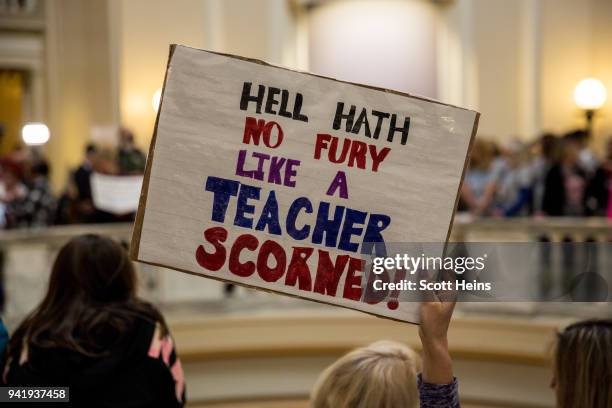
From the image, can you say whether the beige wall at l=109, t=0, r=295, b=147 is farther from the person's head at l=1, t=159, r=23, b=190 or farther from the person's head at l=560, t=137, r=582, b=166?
the person's head at l=560, t=137, r=582, b=166

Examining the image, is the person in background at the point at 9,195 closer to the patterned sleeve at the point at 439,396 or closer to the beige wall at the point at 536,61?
the beige wall at the point at 536,61

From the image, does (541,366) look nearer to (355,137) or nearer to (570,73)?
(570,73)

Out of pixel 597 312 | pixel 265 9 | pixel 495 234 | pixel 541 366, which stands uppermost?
pixel 265 9

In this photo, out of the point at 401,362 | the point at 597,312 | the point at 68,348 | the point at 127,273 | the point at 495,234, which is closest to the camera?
the point at 401,362

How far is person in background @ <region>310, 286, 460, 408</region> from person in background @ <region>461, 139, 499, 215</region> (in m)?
5.90

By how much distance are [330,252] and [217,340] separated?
624 centimetres

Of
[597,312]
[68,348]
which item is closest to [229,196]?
[68,348]

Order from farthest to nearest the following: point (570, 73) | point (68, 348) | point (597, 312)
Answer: point (570, 73), point (597, 312), point (68, 348)

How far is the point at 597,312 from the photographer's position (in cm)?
717

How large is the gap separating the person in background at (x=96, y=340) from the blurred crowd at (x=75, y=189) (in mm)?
5166

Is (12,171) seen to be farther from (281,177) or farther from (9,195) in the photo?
(281,177)

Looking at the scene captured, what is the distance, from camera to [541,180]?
7.44 meters

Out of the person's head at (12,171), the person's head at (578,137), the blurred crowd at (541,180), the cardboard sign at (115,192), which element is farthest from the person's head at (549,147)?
the person's head at (12,171)

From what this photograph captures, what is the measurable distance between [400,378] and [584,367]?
18.4 inches
